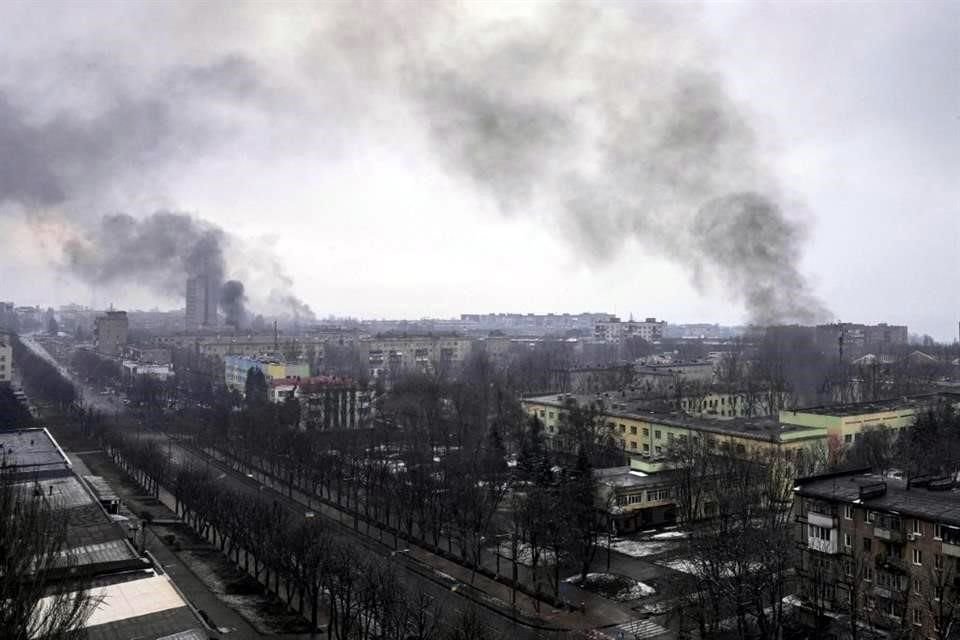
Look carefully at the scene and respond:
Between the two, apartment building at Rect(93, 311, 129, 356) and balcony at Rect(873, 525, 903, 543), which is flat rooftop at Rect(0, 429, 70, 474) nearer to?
balcony at Rect(873, 525, 903, 543)

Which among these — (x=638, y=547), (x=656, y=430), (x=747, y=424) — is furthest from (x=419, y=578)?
(x=747, y=424)

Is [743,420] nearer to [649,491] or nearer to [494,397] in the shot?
[649,491]

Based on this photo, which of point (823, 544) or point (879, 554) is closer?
point (879, 554)

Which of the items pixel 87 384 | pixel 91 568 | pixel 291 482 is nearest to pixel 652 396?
pixel 291 482

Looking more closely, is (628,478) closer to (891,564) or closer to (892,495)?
(892,495)

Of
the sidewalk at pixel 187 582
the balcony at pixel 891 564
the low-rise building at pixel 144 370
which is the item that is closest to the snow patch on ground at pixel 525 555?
the sidewalk at pixel 187 582

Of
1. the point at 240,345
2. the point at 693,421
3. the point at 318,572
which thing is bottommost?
the point at 318,572

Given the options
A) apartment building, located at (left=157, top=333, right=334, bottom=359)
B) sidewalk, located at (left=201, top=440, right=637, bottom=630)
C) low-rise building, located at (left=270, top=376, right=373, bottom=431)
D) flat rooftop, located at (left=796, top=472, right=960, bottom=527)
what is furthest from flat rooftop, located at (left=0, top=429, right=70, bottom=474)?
apartment building, located at (left=157, top=333, right=334, bottom=359)
